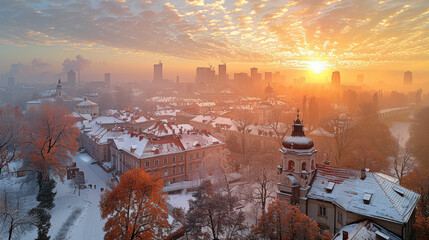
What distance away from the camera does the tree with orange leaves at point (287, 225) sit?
17641mm

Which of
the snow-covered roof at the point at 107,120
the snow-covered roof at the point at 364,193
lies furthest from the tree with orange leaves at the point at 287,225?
the snow-covered roof at the point at 107,120

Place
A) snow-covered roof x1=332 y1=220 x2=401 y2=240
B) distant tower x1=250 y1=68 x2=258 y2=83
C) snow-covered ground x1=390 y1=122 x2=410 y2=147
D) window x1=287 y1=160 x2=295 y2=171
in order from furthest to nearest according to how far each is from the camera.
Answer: distant tower x1=250 y1=68 x2=258 y2=83
snow-covered ground x1=390 y1=122 x2=410 y2=147
window x1=287 y1=160 x2=295 y2=171
snow-covered roof x1=332 y1=220 x2=401 y2=240

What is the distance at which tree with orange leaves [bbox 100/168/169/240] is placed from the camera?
794 inches

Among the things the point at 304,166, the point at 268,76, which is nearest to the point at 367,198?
the point at 304,166

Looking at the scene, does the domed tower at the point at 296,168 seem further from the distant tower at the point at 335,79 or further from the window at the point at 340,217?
the distant tower at the point at 335,79

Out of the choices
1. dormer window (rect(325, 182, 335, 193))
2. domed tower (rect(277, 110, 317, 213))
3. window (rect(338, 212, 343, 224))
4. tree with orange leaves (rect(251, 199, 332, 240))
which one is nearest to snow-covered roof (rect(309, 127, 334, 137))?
domed tower (rect(277, 110, 317, 213))

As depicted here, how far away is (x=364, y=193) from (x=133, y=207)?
1827 cm

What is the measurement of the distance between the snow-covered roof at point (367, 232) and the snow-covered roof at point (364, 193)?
29.2 inches

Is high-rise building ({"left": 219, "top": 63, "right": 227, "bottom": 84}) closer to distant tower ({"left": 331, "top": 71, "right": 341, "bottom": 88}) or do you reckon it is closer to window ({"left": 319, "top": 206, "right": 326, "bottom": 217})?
distant tower ({"left": 331, "top": 71, "right": 341, "bottom": 88})

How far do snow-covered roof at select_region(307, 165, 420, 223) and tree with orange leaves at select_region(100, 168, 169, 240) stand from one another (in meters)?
13.3

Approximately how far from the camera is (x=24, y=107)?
366ft

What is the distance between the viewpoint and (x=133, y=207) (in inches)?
827

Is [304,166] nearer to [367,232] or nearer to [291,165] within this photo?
[291,165]

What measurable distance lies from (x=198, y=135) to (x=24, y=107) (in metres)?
101
